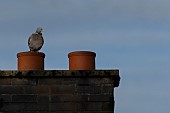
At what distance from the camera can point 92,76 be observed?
30.6 ft

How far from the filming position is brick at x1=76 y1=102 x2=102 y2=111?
9.22 meters

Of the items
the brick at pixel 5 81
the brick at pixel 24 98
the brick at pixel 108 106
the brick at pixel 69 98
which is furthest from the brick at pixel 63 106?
the brick at pixel 5 81

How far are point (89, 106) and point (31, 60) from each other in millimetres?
1335

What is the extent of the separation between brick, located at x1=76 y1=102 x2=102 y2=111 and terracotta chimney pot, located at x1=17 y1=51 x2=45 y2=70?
99 centimetres

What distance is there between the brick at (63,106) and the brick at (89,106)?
10cm

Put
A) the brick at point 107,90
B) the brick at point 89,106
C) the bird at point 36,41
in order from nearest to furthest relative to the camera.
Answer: the brick at point 89,106
the brick at point 107,90
the bird at point 36,41

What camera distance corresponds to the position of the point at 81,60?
9688 millimetres

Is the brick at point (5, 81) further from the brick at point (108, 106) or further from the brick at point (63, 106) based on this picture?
the brick at point (108, 106)

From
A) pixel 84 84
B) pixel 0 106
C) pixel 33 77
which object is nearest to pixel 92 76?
pixel 84 84

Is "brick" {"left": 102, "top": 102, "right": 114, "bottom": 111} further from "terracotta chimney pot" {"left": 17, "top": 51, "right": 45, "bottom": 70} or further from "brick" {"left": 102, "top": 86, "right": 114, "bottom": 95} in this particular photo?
"terracotta chimney pot" {"left": 17, "top": 51, "right": 45, "bottom": 70}

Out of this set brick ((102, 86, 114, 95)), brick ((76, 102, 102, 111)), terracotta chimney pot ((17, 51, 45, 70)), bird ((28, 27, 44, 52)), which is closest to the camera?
brick ((76, 102, 102, 111))

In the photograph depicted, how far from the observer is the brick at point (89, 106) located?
363 inches

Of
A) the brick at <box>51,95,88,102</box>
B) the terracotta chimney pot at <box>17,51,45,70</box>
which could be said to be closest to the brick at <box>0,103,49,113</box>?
the brick at <box>51,95,88,102</box>

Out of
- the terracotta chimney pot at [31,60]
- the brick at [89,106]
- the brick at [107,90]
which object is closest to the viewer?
the brick at [89,106]
